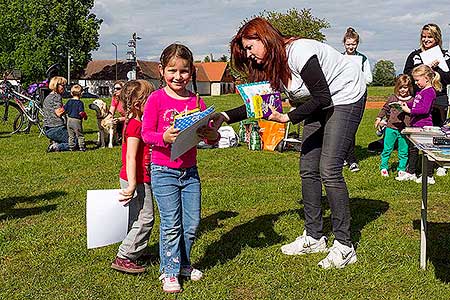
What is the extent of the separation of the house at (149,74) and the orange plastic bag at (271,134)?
70.8 meters

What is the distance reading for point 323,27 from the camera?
5800cm

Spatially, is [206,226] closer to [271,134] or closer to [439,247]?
[439,247]

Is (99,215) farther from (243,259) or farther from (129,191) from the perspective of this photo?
(243,259)

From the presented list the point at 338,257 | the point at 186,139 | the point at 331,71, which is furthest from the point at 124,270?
the point at 331,71

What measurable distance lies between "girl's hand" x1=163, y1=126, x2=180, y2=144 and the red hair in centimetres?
88

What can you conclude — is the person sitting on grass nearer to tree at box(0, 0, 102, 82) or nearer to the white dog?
the white dog

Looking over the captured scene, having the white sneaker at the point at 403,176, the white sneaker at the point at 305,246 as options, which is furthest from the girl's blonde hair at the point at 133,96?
the white sneaker at the point at 403,176

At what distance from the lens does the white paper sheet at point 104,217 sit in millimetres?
4215

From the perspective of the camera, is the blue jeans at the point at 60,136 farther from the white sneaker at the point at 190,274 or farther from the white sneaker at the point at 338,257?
the white sneaker at the point at 338,257

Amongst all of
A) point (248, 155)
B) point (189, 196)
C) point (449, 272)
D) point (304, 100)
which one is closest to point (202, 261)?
point (189, 196)

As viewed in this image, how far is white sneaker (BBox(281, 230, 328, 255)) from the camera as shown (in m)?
4.99

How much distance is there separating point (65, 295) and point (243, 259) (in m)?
1.47

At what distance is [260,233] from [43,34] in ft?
186

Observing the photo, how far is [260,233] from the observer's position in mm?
5594
